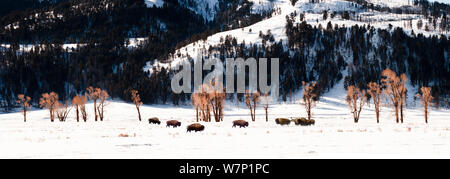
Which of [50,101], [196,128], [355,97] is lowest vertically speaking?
[196,128]

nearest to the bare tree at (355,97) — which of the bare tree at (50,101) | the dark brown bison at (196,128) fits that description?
the dark brown bison at (196,128)

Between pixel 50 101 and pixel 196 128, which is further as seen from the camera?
pixel 50 101

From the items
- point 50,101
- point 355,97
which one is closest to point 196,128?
point 355,97

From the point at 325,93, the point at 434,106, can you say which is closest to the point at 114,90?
the point at 325,93

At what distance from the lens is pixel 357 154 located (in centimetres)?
1480

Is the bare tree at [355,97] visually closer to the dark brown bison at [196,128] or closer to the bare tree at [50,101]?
the dark brown bison at [196,128]

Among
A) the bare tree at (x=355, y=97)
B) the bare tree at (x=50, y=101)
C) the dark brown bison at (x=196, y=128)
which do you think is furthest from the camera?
the bare tree at (x=50, y=101)

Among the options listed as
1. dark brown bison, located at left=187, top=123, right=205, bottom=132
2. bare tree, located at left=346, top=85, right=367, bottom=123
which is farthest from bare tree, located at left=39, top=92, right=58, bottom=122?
bare tree, located at left=346, top=85, right=367, bottom=123

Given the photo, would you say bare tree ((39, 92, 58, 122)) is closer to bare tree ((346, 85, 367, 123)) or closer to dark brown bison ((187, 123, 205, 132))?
dark brown bison ((187, 123, 205, 132))

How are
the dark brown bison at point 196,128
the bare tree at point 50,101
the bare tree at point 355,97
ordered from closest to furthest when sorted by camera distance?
1. the dark brown bison at point 196,128
2. the bare tree at point 355,97
3. the bare tree at point 50,101

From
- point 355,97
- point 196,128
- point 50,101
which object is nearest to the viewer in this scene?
point 196,128

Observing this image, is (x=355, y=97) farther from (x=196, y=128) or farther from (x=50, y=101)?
(x=50, y=101)

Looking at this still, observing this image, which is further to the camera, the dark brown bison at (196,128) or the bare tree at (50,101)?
the bare tree at (50,101)
